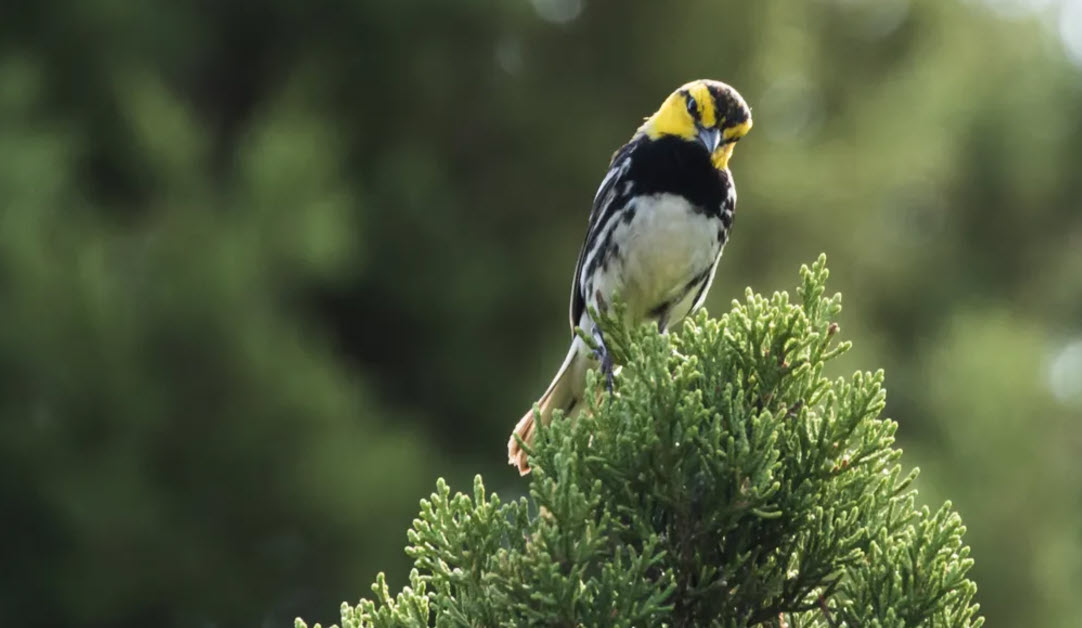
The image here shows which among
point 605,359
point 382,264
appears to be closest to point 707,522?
point 605,359

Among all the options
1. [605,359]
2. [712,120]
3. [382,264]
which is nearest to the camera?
[605,359]

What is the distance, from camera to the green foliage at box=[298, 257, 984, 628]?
6.81 feet

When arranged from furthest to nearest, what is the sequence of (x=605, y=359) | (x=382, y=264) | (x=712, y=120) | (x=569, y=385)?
(x=382, y=264), (x=712, y=120), (x=569, y=385), (x=605, y=359)

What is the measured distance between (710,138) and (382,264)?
4.25m

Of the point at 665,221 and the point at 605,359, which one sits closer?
the point at 605,359

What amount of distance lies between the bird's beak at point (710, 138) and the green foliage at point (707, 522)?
61.2 inches

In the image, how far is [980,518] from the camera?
6.93 metres

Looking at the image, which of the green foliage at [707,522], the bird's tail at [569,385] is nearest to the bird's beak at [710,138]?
the bird's tail at [569,385]

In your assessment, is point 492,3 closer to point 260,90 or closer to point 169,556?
point 260,90

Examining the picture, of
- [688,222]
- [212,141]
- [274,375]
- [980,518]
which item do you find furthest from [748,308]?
A: [212,141]

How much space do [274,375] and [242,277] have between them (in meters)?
0.44

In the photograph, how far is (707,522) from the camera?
6.86 feet

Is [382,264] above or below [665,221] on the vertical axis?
above

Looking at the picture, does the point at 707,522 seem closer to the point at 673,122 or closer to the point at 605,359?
the point at 605,359
